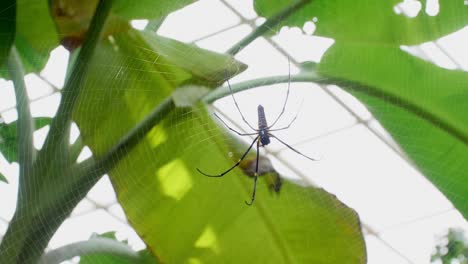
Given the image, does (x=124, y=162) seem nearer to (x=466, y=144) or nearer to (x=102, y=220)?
(x=466, y=144)

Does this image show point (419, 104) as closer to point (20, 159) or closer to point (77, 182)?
point (77, 182)

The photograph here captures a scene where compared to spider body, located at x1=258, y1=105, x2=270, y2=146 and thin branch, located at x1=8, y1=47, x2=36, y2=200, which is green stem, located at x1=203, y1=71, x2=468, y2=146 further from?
thin branch, located at x1=8, y1=47, x2=36, y2=200

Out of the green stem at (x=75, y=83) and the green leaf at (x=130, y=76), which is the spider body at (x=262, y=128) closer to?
the green leaf at (x=130, y=76)

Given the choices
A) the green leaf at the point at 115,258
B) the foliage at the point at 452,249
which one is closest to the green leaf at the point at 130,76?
the green leaf at the point at 115,258

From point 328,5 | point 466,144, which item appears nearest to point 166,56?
point 328,5

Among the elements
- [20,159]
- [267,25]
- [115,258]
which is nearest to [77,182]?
[20,159]

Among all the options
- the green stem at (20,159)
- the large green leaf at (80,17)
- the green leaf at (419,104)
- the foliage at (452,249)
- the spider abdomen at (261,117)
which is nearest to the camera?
the green stem at (20,159)

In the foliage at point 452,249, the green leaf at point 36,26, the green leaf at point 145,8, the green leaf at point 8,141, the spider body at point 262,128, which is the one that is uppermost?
the green leaf at point 36,26
